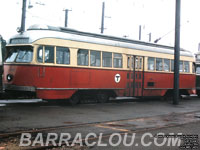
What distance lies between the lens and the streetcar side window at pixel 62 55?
13234mm

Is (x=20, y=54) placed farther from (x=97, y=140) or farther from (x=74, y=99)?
(x=97, y=140)

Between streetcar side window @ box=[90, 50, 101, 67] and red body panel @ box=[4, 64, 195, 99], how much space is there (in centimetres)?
29

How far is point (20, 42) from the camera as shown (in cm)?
1319

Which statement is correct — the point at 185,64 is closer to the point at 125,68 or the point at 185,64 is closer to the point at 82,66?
the point at 125,68

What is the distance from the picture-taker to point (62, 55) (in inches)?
527

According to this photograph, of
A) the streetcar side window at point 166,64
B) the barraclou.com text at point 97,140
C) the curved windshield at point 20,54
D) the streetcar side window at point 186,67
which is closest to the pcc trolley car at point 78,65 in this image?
the curved windshield at point 20,54

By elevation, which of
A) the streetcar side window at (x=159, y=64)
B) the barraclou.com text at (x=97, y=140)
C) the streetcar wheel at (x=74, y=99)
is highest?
the streetcar side window at (x=159, y=64)

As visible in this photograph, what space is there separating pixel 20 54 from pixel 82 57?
281cm

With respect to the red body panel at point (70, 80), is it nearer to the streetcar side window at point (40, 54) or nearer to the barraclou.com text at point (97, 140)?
the streetcar side window at point (40, 54)

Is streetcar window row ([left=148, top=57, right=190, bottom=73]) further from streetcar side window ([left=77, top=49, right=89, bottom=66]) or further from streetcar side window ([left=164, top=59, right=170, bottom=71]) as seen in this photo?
streetcar side window ([left=77, top=49, right=89, bottom=66])

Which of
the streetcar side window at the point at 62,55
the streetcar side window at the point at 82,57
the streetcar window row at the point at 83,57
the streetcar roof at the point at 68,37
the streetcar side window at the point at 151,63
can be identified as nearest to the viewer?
the streetcar window row at the point at 83,57

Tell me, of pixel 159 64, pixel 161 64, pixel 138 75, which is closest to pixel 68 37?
pixel 138 75

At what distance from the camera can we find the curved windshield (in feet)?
42.0

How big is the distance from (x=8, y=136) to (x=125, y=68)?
9.92 m
